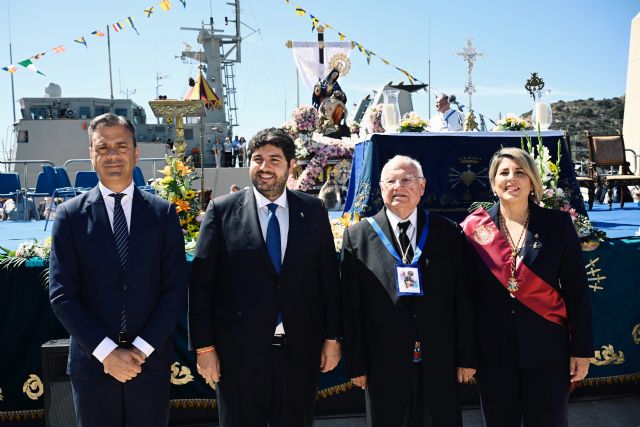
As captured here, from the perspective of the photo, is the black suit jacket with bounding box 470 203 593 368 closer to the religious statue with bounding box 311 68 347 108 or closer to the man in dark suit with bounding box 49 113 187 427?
the man in dark suit with bounding box 49 113 187 427

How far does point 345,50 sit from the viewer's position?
1730 cm

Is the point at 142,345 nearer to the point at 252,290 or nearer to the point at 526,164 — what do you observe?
the point at 252,290

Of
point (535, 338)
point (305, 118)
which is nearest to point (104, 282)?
point (535, 338)

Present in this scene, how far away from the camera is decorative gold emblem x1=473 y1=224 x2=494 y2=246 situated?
2633mm

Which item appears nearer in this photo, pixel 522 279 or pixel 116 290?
pixel 116 290

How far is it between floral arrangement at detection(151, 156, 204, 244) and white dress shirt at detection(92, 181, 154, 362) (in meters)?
1.52

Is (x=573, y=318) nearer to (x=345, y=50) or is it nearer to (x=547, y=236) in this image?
(x=547, y=236)

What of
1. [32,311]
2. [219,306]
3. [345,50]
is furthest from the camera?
[345,50]

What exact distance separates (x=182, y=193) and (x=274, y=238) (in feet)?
5.80

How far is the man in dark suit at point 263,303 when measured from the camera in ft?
7.92

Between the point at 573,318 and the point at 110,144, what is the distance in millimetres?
2311

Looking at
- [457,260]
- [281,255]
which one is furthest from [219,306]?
[457,260]

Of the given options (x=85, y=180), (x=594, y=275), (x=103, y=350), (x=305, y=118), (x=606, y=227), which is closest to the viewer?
(x=103, y=350)

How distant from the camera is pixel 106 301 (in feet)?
7.51
